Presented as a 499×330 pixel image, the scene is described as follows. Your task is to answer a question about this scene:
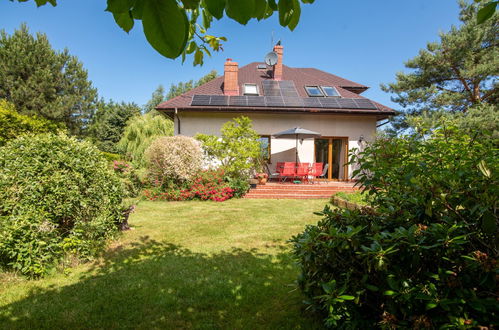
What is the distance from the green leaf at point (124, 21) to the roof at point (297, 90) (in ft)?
39.5

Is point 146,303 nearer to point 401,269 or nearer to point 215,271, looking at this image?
point 215,271

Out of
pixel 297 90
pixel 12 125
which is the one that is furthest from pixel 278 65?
pixel 12 125

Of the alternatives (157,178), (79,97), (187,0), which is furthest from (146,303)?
(79,97)

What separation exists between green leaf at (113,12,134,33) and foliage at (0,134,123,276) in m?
3.61

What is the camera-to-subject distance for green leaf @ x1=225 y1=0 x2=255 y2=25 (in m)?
0.71

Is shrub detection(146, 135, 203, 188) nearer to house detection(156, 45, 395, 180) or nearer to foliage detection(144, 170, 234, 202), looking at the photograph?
foliage detection(144, 170, 234, 202)

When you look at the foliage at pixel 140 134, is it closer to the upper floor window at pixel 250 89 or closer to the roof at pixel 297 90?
the roof at pixel 297 90

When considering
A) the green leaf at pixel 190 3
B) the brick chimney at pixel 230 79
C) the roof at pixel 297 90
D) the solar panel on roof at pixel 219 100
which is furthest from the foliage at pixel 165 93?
the green leaf at pixel 190 3

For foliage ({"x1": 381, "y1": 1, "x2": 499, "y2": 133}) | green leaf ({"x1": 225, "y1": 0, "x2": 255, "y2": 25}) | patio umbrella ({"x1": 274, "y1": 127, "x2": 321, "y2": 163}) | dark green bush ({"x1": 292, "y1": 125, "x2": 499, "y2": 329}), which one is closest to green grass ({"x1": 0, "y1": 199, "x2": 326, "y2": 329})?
dark green bush ({"x1": 292, "y1": 125, "x2": 499, "y2": 329})

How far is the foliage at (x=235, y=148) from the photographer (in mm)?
11031

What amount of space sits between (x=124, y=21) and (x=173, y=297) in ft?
9.76

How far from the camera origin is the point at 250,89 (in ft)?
48.4

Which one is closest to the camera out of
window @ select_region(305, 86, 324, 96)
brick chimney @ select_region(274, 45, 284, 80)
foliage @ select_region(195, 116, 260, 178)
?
foliage @ select_region(195, 116, 260, 178)

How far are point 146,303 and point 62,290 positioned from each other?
1.18 meters
